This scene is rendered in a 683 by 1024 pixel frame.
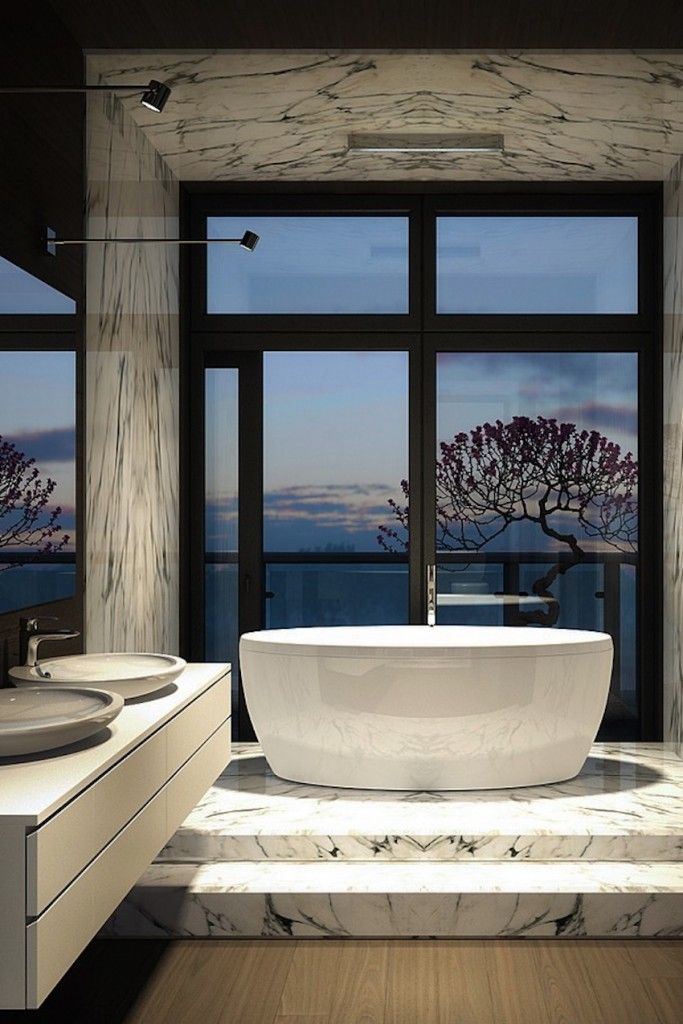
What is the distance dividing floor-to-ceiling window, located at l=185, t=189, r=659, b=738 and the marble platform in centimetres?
120

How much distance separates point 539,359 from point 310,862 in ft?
8.93

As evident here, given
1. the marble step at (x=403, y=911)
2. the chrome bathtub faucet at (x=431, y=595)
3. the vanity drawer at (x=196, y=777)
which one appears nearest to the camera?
the vanity drawer at (x=196, y=777)

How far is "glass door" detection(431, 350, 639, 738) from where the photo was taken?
5266 millimetres

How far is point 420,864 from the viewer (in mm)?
3596

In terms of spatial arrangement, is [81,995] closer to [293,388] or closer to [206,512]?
[206,512]

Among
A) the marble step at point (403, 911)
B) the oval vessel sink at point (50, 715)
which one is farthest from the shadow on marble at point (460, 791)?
the oval vessel sink at point (50, 715)

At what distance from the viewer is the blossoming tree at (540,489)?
17.3ft

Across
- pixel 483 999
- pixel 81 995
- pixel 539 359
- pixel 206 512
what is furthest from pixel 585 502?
pixel 81 995

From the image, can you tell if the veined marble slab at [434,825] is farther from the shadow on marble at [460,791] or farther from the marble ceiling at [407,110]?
the marble ceiling at [407,110]

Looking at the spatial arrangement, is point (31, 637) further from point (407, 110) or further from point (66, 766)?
point (407, 110)

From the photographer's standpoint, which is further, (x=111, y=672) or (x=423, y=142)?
(x=423, y=142)

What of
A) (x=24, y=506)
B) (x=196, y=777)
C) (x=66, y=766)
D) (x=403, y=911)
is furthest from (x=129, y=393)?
(x=66, y=766)

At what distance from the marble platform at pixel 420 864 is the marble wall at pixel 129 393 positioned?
2.87 feet

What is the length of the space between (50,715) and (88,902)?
432 mm
